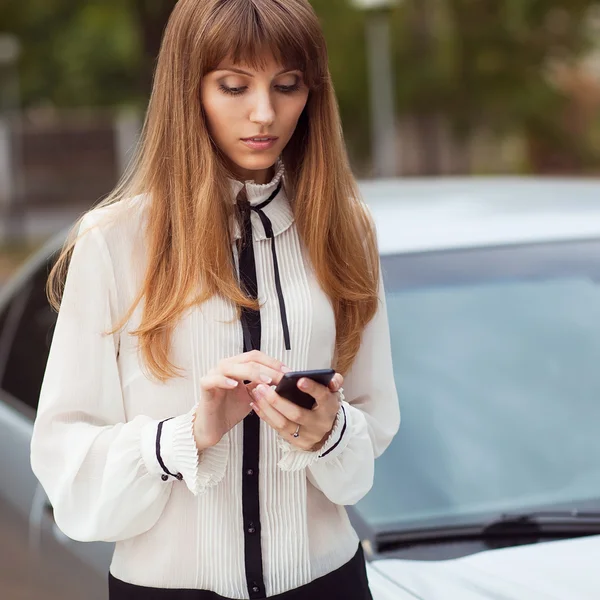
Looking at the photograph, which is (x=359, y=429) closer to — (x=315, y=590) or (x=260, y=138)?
(x=315, y=590)

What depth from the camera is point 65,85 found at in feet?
102

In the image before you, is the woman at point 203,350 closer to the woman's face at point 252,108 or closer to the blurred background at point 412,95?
the woman's face at point 252,108

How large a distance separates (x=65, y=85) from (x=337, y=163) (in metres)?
30.4

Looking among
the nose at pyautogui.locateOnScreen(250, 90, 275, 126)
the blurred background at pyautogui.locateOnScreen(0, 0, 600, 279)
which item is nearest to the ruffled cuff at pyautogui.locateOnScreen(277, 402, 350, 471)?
the nose at pyautogui.locateOnScreen(250, 90, 275, 126)

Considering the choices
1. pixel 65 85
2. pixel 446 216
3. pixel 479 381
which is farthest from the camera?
pixel 65 85

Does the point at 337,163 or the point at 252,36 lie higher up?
the point at 252,36

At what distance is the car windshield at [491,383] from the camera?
2373 mm

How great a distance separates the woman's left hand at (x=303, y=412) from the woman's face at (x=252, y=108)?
14.7 inches

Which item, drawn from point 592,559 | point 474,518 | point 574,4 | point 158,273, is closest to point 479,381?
point 474,518

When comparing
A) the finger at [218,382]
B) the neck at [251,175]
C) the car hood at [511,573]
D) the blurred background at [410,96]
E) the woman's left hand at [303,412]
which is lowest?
the blurred background at [410,96]

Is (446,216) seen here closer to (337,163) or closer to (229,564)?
(337,163)

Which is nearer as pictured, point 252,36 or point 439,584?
point 252,36

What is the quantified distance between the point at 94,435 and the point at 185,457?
15 cm

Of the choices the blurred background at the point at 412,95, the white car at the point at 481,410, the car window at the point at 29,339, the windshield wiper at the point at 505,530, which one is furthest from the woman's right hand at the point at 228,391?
the blurred background at the point at 412,95
